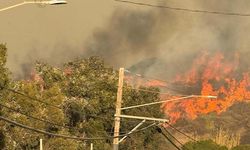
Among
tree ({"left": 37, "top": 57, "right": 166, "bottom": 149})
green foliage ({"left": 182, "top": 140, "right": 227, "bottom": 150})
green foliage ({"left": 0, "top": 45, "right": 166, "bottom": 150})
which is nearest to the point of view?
green foliage ({"left": 0, "top": 45, "right": 166, "bottom": 150})

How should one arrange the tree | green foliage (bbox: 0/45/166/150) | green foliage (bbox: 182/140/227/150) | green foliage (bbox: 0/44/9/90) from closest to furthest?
1. green foliage (bbox: 0/44/9/90)
2. green foliage (bbox: 0/45/166/150)
3. the tree
4. green foliage (bbox: 182/140/227/150)

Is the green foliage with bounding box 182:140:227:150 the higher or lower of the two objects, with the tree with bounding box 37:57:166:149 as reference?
lower

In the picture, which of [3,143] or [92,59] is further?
[92,59]

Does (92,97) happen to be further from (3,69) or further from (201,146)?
(3,69)

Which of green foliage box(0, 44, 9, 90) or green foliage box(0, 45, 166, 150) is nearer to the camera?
green foliage box(0, 44, 9, 90)

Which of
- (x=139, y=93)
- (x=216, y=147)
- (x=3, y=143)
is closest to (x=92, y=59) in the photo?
(x=139, y=93)

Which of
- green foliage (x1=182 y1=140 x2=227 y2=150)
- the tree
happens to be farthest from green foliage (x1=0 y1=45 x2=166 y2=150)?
green foliage (x1=182 y1=140 x2=227 y2=150)

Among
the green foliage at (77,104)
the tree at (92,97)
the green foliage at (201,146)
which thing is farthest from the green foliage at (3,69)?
the green foliage at (201,146)

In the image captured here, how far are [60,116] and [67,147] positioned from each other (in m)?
5.00

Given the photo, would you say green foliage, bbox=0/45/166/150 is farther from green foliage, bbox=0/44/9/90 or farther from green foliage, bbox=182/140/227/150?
green foliage, bbox=0/44/9/90

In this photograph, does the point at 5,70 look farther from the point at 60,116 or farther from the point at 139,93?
the point at 139,93

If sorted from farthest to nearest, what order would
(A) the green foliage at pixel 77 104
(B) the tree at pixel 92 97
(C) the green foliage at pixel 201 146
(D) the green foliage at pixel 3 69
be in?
1. (C) the green foliage at pixel 201 146
2. (B) the tree at pixel 92 97
3. (A) the green foliage at pixel 77 104
4. (D) the green foliage at pixel 3 69

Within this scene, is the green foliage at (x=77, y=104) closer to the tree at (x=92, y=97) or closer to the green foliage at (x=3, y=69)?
the tree at (x=92, y=97)

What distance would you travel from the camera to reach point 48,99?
95.4 metres
